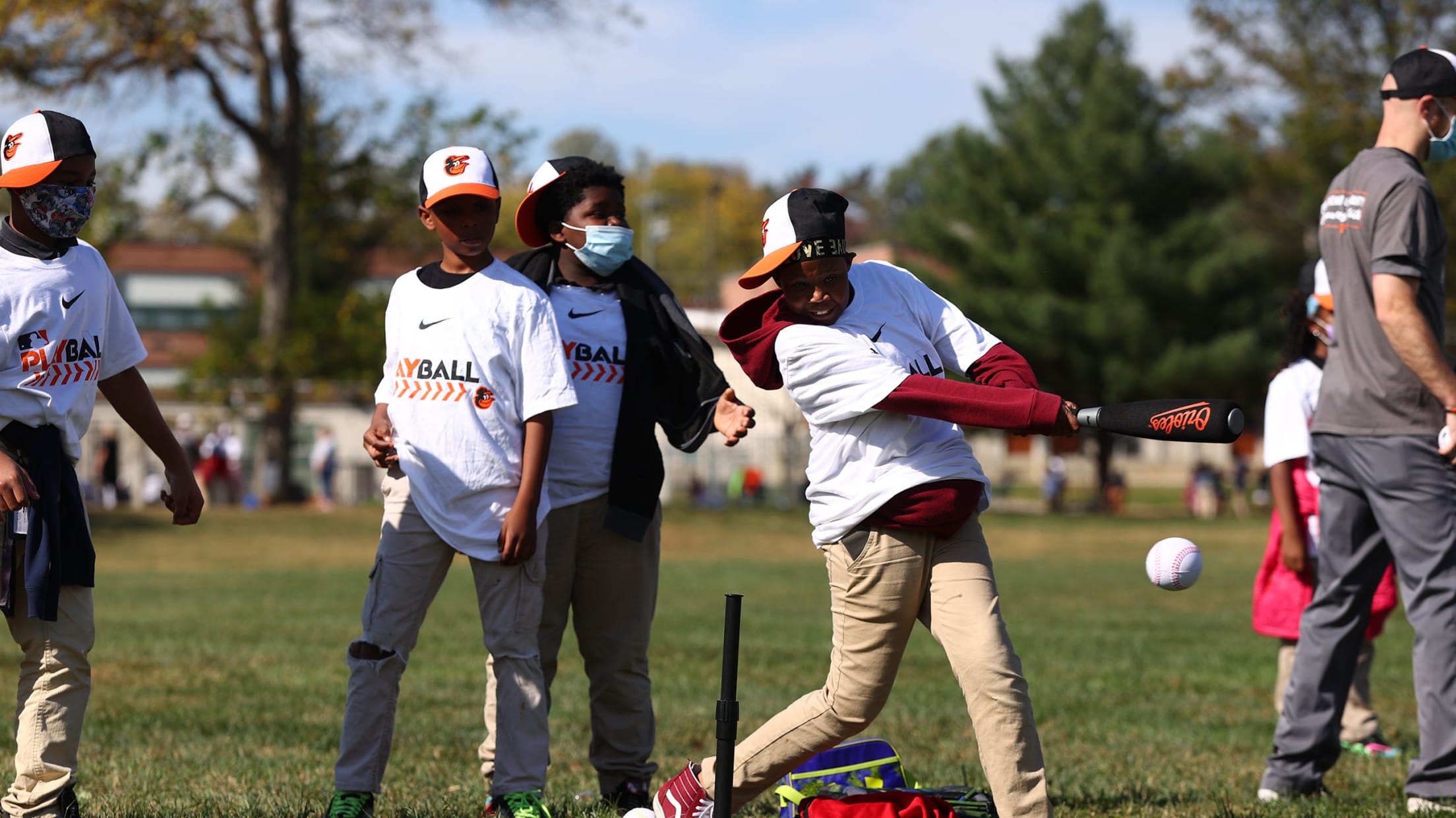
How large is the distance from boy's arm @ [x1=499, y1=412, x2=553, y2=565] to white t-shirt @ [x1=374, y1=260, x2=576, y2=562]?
0.04m

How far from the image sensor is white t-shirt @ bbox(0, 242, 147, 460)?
14.3ft

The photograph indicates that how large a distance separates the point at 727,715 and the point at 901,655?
2.01 ft

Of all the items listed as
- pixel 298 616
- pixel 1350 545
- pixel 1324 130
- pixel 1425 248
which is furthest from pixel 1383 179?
pixel 1324 130

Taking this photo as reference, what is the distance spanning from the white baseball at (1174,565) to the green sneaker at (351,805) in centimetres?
Answer: 246

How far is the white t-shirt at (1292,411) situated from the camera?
664cm

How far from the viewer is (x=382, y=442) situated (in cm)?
489

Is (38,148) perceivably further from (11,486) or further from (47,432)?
(11,486)

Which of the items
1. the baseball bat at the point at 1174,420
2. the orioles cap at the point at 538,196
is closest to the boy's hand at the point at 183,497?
the orioles cap at the point at 538,196

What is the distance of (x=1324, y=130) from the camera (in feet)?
114

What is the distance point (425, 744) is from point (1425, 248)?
455 cm

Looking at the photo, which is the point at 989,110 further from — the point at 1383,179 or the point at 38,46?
the point at 1383,179

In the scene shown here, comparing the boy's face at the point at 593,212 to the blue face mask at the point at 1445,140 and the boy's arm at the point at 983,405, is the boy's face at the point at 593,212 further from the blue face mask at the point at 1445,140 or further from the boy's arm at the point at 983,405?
the blue face mask at the point at 1445,140

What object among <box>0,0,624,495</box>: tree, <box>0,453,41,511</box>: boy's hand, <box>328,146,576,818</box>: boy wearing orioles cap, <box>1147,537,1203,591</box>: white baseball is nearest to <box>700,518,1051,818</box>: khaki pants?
<box>1147,537,1203,591</box>: white baseball

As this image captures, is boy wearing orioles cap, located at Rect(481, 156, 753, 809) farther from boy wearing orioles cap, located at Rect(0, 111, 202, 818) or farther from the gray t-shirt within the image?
the gray t-shirt
